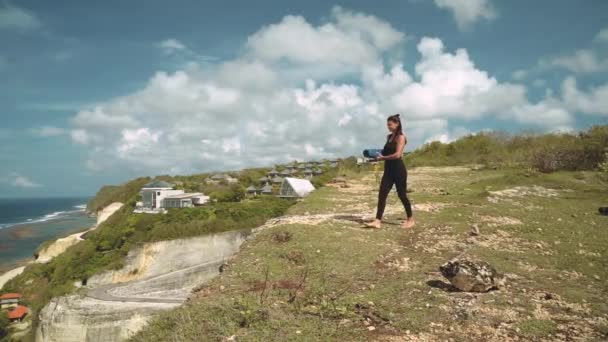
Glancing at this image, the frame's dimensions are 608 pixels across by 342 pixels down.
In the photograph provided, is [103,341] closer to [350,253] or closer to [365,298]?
[350,253]

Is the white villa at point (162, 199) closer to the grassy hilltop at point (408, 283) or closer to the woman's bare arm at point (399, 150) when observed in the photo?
the grassy hilltop at point (408, 283)

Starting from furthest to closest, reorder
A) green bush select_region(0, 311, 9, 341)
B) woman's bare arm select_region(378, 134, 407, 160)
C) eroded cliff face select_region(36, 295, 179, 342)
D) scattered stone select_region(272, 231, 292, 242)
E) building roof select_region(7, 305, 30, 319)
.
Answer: building roof select_region(7, 305, 30, 319), green bush select_region(0, 311, 9, 341), eroded cliff face select_region(36, 295, 179, 342), woman's bare arm select_region(378, 134, 407, 160), scattered stone select_region(272, 231, 292, 242)

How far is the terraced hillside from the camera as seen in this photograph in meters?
4.41

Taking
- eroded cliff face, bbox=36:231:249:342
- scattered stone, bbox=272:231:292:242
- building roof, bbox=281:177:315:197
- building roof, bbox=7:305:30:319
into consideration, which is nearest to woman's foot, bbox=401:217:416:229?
scattered stone, bbox=272:231:292:242

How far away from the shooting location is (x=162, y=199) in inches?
2000

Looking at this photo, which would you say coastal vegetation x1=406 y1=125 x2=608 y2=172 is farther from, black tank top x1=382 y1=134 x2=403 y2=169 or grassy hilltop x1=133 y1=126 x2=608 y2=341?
black tank top x1=382 y1=134 x2=403 y2=169

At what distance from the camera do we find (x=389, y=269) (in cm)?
645

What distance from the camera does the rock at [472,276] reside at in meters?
5.30

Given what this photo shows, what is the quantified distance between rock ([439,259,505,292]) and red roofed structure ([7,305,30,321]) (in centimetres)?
4100

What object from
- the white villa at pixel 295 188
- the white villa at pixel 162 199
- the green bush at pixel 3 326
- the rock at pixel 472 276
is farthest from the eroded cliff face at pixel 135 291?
the white villa at pixel 162 199

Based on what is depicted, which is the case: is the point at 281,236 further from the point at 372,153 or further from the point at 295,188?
the point at 295,188

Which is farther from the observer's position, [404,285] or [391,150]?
[391,150]

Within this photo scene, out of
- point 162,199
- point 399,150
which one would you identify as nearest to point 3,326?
point 162,199

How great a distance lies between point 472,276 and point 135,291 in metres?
26.0
